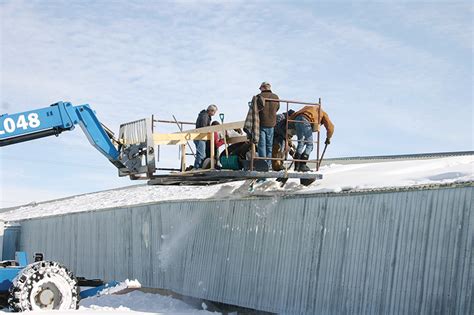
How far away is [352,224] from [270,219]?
2.94 metres

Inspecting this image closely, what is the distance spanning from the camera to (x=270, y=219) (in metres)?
17.1

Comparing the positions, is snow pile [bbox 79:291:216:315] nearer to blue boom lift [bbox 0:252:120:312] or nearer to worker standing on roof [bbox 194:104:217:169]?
blue boom lift [bbox 0:252:120:312]

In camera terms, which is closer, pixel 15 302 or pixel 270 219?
pixel 15 302

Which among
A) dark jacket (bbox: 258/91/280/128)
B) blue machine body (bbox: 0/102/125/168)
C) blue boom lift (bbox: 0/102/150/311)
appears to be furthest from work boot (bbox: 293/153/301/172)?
blue machine body (bbox: 0/102/125/168)

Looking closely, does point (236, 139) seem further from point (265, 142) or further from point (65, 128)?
point (65, 128)

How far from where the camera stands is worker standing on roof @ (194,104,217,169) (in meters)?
16.1

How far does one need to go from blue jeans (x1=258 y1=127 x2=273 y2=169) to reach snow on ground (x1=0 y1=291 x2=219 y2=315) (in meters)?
4.52

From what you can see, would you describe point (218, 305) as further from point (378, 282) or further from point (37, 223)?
point (37, 223)

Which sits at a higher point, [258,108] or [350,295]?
[258,108]

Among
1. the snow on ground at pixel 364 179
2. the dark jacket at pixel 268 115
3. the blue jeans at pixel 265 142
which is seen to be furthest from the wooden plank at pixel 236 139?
the snow on ground at pixel 364 179

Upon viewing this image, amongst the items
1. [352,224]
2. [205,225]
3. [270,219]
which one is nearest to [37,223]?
[205,225]

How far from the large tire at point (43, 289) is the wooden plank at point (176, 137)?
127 inches

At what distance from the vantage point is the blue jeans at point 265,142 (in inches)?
604

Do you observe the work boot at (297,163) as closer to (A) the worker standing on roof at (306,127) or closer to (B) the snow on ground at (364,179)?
(A) the worker standing on roof at (306,127)
